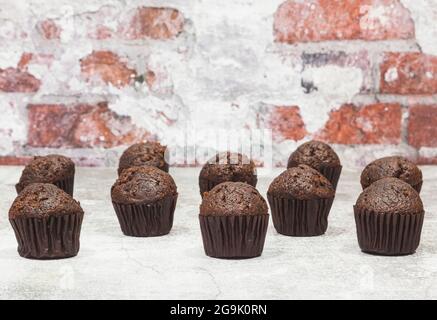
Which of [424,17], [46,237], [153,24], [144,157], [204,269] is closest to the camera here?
[204,269]

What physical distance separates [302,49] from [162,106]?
768mm

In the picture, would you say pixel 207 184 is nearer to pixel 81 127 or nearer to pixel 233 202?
pixel 233 202

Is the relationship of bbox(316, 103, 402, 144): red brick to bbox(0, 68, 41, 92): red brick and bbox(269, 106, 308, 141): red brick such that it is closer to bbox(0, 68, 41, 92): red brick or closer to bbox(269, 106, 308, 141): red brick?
bbox(269, 106, 308, 141): red brick

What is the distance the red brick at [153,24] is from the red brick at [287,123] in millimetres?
655

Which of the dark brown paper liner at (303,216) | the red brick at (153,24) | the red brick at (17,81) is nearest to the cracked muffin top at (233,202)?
the dark brown paper liner at (303,216)

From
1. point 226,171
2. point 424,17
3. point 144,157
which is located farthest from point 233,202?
point 424,17

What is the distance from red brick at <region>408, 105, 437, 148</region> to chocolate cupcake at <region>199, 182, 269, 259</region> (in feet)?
6.75

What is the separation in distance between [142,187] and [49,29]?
1905 millimetres

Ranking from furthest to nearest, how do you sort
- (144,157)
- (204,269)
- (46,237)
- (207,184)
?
1. (144,157)
2. (207,184)
3. (46,237)
4. (204,269)

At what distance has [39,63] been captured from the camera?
4703 millimetres

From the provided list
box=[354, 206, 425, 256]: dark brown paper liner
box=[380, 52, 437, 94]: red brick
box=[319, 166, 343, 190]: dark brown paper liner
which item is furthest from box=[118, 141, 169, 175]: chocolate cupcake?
box=[380, 52, 437, 94]: red brick

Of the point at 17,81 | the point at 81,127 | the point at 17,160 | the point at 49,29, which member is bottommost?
the point at 17,160

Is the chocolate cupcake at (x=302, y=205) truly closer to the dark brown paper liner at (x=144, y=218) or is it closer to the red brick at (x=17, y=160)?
the dark brown paper liner at (x=144, y=218)

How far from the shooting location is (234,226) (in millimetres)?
2717
